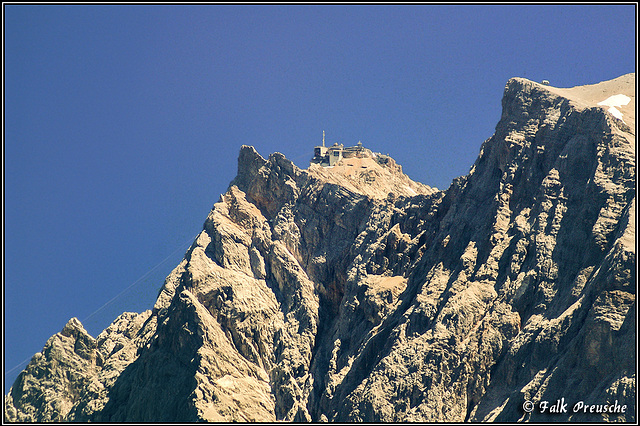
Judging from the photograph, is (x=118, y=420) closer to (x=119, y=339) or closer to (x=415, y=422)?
(x=119, y=339)

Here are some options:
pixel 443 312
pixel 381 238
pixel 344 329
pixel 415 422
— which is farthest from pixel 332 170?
pixel 415 422

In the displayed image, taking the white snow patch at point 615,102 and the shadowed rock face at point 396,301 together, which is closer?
the shadowed rock face at point 396,301

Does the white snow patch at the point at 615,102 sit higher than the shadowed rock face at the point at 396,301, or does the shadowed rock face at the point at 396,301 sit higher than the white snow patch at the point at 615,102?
the white snow patch at the point at 615,102

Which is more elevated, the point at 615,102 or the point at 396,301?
the point at 615,102

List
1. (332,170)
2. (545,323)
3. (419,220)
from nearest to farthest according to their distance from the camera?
(545,323) → (419,220) → (332,170)

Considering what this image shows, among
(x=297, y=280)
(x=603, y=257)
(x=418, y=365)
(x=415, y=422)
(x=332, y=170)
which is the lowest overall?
(x=415, y=422)

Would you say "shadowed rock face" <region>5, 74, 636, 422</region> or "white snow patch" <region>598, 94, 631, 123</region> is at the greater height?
"white snow patch" <region>598, 94, 631, 123</region>

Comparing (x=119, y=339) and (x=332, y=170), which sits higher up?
(x=332, y=170)

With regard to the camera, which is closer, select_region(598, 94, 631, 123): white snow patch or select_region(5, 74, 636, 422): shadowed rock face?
select_region(5, 74, 636, 422): shadowed rock face
